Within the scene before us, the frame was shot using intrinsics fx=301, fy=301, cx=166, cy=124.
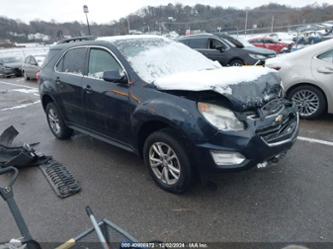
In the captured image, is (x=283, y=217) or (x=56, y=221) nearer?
(x=283, y=217)

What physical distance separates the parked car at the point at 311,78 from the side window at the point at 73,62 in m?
3.75

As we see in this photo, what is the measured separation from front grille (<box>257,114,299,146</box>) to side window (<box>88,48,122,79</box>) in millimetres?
1935

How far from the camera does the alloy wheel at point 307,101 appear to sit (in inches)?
218

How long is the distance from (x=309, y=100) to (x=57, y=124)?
4.74 meters

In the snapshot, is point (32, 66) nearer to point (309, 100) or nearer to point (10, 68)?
point (10, 68)

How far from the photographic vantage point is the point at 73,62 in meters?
4.80

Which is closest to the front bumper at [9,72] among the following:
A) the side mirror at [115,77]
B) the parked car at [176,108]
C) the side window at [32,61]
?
the side window at [32,61]

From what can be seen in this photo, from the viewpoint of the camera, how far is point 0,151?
4.69 metres

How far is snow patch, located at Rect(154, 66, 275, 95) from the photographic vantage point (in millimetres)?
3031

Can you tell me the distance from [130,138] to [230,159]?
139 centimetres

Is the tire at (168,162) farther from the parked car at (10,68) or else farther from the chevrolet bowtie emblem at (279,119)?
the parked car at (10,68)

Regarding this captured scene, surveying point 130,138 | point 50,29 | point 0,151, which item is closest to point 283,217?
point 130,138

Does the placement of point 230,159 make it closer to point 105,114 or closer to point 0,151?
point 105,114

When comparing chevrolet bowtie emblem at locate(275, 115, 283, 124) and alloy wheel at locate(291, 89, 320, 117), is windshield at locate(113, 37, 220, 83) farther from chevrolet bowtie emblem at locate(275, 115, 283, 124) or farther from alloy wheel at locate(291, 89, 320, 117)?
alloy wheel at locate(291, 89, 320, 117)
